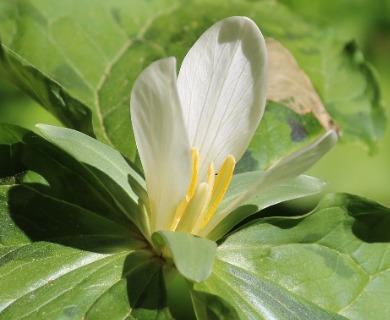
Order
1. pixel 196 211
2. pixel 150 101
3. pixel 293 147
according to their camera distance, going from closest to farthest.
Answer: pixel 150 101
pixel 196 211
pixel 293 147

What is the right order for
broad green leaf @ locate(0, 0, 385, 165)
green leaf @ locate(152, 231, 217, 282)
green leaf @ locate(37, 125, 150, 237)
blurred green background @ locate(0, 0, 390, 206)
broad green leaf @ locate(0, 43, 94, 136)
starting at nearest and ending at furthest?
green leaf @ locate(152, 231, 217, 282), green leaf @ locate(37, 125, 150, 237), broad green leaf @ locate(0, 43, 94, 136), broad green leaf @ locate(0, 0, 385, 165), blurred green background @ locate(0, 0, 390, 206)

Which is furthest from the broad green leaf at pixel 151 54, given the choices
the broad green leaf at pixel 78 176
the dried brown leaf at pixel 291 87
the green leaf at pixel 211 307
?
the green leaf at pixel 211 307

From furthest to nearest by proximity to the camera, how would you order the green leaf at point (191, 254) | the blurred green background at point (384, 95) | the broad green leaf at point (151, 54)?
the blurred green background at point (384, 95), the broad green leaf at point (151, 54), the green leaf at point (191, 254)

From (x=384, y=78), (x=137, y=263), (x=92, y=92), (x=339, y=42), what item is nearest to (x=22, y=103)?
(x=92, y=92)

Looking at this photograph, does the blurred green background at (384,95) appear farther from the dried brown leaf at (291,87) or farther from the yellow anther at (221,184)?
the yellow anther at (221,184)

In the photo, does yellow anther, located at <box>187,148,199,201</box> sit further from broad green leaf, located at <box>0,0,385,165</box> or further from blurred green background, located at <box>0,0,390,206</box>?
blurred green background, located at <box>0,0,390,206</box>

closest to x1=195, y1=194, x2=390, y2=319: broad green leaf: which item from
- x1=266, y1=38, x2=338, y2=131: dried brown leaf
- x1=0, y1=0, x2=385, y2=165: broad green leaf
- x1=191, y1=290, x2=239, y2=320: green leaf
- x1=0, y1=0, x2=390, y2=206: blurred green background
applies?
x1=191, y1=290, x2=239, y2=320: green leaf

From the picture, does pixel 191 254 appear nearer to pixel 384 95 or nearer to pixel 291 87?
pixel 291 87

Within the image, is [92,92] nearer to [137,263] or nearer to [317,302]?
[137,263]
